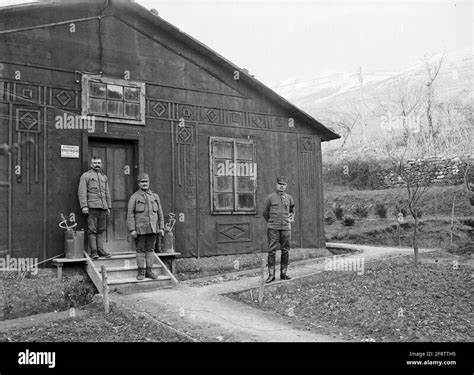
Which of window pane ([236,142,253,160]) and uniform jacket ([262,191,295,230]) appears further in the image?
window pane ([236,142,253,160])

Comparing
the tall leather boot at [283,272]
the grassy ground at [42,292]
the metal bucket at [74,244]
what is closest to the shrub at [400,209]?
the tall leather boot at [283,272]

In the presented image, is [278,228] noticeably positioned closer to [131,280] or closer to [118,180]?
[131,280]

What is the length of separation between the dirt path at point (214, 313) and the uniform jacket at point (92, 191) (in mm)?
2040

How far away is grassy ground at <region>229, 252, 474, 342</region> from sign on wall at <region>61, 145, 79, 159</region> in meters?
4.32

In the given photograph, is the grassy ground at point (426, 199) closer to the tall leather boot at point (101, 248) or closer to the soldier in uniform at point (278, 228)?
the soldier in uniform at point (278, 228)

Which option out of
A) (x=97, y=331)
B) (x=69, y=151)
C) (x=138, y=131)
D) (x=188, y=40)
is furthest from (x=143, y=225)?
(x=188, y=40)

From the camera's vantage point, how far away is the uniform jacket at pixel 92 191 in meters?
9.61

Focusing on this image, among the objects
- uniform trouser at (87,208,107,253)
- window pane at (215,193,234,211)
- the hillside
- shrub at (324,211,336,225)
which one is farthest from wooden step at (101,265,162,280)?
shrub at (324,211,336,225)

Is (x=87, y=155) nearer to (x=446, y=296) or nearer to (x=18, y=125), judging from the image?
(x=18, y=125)

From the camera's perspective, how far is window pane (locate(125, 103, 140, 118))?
10.8 metres

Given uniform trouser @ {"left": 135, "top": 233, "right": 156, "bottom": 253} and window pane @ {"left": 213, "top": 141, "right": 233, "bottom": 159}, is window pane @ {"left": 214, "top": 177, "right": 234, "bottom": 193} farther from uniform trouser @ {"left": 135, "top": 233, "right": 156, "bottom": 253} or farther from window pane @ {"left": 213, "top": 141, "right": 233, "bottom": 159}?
uniform trouser @ {"left": 135, "top": 233, "right": 156, "bottom": 253}

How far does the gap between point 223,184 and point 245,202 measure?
746mm
